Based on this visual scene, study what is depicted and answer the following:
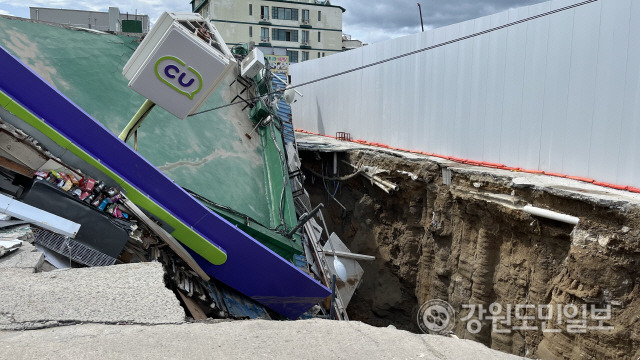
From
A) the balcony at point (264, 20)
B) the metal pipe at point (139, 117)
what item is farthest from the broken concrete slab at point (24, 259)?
the balcony at point (264, 20)

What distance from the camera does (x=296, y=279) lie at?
5820 mm

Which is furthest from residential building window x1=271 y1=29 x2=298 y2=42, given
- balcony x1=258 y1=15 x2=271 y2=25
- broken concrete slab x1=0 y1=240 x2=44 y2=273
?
broken concrete slab x1=0 y1=240 x2=44 y2=273

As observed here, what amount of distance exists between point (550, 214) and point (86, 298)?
15.3ft

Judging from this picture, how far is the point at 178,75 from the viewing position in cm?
559

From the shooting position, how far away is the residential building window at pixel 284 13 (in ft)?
161

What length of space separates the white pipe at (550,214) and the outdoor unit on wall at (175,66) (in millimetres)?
3628

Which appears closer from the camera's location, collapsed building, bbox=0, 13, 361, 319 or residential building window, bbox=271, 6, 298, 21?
collapsed building, bbox=0, 13, 361, 319

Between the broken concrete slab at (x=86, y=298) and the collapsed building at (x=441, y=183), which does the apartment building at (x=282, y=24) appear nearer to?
the collapsed building at (x=441, y=183)

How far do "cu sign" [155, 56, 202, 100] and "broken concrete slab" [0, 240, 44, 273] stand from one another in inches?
86.2

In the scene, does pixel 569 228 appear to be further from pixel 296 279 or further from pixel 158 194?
pixel 158 194

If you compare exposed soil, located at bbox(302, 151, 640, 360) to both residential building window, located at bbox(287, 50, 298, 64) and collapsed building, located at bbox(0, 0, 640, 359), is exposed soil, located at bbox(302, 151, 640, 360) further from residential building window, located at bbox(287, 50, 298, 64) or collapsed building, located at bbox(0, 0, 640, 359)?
residential building window, located at bbox(287, 50, 298, 64)

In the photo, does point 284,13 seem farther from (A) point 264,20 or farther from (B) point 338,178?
(B) point 338,178

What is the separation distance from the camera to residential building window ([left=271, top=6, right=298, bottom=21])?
49.0 metres

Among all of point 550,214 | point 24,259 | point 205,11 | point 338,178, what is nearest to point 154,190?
point 24,259
